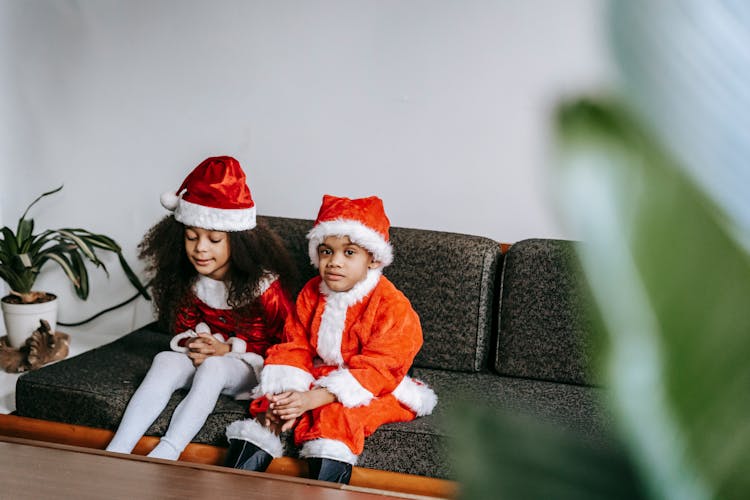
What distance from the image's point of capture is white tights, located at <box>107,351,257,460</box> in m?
1.68

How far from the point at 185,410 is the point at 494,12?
1.48 m

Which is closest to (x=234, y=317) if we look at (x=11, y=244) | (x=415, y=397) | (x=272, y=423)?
(x=272, y=423)

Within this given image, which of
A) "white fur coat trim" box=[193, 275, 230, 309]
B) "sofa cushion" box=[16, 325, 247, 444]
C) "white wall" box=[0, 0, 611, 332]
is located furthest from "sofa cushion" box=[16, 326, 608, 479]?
"white wall" box=[0, 0, 611, 332]

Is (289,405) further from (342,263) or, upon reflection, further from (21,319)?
(21,319)

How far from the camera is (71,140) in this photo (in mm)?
2732

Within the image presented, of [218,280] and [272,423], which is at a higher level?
[218,280]

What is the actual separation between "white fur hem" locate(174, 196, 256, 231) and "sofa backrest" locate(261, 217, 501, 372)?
17.4 inches

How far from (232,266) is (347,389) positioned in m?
0.58

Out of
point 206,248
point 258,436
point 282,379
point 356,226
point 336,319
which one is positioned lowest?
point 258,436

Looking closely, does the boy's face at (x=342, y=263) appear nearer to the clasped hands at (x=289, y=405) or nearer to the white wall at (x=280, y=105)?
the clasped hands at (x=289, y=405)

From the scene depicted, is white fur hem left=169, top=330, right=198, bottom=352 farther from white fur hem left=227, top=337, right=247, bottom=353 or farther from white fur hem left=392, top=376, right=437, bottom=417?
white fur hem left=392, top=376, right=437, bottom=417

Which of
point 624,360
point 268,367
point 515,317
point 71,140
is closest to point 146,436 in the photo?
point 268,367

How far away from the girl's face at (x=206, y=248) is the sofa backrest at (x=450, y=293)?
46 cm

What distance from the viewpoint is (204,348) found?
6.34 feet
